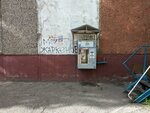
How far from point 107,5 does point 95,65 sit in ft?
6.12

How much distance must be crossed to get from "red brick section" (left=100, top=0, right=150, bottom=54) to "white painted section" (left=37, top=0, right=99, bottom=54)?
37 cm

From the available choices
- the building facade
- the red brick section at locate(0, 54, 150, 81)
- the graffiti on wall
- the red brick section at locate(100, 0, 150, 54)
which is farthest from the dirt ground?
the red brick section at locate(100, 0, 150, 54)

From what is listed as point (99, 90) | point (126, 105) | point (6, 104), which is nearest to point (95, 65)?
point (99, 90)

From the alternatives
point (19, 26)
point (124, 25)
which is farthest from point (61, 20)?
point (124, 25)

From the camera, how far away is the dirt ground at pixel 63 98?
706 cm

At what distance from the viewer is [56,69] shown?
32.3 ft

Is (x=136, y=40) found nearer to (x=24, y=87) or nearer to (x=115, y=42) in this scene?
(x=115, y=42)

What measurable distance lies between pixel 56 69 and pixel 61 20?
1.51m

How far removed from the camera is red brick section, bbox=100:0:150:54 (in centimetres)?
972

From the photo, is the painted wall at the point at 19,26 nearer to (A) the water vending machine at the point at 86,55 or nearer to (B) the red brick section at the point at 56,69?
(B) the red brick section at the point at 56,69

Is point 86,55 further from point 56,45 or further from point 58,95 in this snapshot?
point 58,95

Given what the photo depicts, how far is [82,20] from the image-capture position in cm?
972

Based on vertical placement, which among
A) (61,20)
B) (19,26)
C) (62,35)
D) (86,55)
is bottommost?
(86,55)

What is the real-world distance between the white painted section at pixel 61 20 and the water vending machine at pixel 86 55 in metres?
0.41
